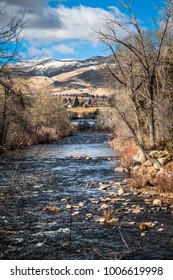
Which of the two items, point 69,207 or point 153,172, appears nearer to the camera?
point 69,207

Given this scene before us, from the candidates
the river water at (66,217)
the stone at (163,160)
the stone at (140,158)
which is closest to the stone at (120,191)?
the river water at (66,217)

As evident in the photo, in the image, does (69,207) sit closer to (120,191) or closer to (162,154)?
(120,191)

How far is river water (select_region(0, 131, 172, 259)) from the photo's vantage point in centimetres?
916

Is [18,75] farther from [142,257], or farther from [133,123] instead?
[133,123]

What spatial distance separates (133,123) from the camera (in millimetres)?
32969

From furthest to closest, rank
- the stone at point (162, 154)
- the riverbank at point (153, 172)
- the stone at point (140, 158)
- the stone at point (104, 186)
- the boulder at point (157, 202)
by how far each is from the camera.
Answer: the stone at point (140, 158) → the stone at point (162, 154) → the stone at point (104, 186) → the riverbank at point (153, 172) → the boulder at point (157, 202)

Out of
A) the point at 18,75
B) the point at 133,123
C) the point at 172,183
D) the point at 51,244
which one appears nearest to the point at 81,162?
the point at 133,123

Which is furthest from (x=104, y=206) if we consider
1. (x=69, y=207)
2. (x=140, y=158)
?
(x=140, y=158)

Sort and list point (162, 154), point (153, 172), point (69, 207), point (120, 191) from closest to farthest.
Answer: point (69, 207) → point (120, 191) → point (153, 172) → point (162, 154)

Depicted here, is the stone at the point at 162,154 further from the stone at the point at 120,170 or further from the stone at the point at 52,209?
the stone at the point at 52,209

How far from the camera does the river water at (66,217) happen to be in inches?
361

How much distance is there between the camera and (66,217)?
41.5 ft

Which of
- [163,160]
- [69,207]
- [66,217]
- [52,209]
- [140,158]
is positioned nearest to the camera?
[66,217]
